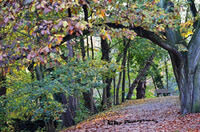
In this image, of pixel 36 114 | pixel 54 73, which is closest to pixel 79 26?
pixel 36 114

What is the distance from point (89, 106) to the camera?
16.7m

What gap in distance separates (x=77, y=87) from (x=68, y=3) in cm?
642

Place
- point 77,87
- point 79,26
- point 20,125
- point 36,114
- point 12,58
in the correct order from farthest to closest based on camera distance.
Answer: point 20,125 → point 77,87 → point 36,114 → point 12,58 → point 79,26

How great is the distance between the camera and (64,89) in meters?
8.67

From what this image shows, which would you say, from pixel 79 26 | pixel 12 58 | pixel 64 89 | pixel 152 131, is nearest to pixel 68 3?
pixel 79 26

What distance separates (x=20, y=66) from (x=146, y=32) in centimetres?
595

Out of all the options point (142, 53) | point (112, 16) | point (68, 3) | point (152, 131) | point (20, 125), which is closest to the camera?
point (68, 3)

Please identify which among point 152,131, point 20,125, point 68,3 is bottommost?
point 20,125

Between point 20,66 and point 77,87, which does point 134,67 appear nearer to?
point 77,87

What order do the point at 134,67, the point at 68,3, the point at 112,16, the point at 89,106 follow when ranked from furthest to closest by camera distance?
the point at 134,67 → the point at 89,106 → the point at 112,16 → the point at 68,3

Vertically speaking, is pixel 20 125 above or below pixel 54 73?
below

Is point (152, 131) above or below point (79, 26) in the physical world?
below

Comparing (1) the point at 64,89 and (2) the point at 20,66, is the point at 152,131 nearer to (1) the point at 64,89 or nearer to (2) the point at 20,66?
(1) the point at 64,89

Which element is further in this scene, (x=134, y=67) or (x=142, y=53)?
(x=134, y=67)
